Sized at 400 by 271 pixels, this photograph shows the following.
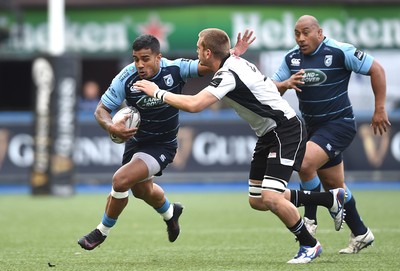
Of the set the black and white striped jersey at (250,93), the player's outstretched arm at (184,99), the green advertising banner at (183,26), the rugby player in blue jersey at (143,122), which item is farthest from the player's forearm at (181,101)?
the green advertising banner at (183,26)

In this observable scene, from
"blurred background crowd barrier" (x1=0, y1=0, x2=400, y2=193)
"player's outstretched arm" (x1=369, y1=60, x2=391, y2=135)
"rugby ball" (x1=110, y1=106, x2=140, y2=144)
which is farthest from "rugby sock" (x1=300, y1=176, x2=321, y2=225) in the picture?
"blurred background crowd barrier" (x1=0, y1=0, x2=400, y2=193)

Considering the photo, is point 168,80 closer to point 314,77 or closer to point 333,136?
point 314,77

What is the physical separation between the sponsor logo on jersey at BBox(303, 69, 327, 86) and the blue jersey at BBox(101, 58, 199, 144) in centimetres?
106

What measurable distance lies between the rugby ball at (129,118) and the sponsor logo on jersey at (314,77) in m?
1.67

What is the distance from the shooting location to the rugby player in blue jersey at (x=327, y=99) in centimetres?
901

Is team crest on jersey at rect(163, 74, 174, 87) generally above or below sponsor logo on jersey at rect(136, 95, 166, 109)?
above

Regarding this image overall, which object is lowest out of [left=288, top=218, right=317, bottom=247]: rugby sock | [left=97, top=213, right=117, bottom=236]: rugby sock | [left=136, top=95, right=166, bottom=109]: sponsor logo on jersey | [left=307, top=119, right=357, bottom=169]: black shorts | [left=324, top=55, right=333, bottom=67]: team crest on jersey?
[left=97, top=213, right=117, bottom=236]: rugby sock

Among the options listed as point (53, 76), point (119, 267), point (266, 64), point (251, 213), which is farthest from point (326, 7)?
point (119, 267)

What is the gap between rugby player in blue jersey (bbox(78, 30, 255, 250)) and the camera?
8.59m

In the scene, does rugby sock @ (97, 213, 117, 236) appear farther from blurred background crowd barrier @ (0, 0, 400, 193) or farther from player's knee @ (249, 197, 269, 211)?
blurred background crowd barrier @ (0, 0, 400, 193)

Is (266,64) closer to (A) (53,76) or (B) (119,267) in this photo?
(A) (53,76)

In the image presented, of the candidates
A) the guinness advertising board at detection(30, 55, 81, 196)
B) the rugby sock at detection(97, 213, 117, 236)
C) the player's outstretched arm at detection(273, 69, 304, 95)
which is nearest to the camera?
the player's outstretched arm at detection(273, 69, 304, 95)

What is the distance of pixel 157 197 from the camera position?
9.44 meters

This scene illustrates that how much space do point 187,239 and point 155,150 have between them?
5.60 feet
